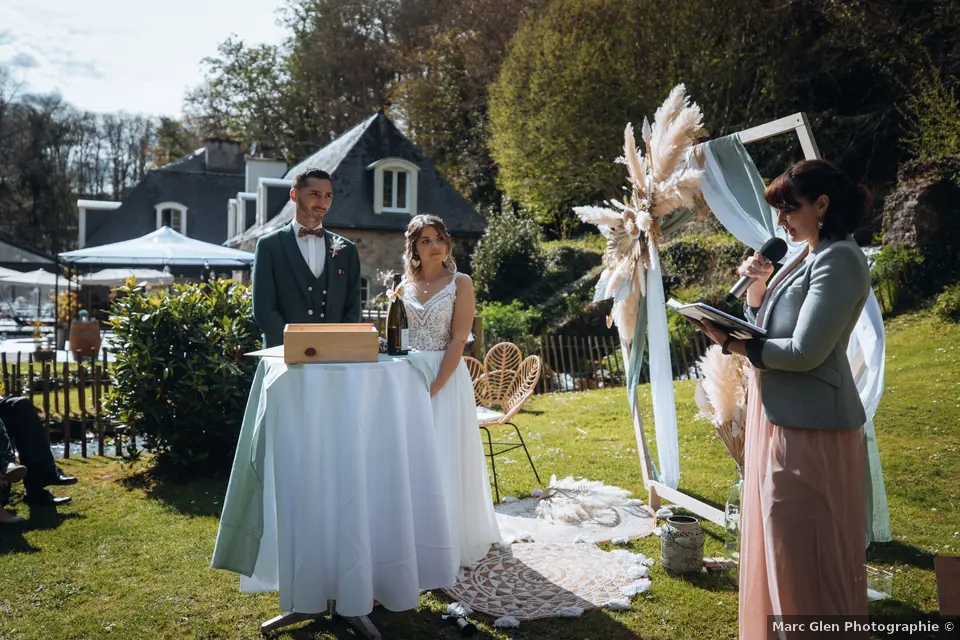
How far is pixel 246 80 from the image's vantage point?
35688mm

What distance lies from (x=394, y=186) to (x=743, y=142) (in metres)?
18.3

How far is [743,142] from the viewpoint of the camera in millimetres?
4805

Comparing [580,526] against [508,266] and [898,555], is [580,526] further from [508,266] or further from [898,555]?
[508,266]

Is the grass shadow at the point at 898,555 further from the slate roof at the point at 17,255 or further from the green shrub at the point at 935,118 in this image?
the slate roof at the point at 17,255

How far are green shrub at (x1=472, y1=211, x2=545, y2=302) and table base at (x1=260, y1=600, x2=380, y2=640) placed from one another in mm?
15317

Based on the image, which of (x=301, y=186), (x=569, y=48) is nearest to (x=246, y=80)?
(x=569, y=48)

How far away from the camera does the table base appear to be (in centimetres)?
359

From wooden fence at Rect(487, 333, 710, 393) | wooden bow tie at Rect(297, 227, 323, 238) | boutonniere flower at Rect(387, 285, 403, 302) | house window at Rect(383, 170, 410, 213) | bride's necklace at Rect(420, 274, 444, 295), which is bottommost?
wooden fence at Rect(487, 333, 710, 393)

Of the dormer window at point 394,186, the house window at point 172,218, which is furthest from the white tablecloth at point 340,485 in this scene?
the house window at point 172,218

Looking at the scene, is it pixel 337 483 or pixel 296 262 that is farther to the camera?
pixel 296 262

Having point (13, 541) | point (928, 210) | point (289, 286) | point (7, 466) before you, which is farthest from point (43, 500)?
point (928, 210)

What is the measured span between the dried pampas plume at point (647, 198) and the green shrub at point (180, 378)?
3.36m

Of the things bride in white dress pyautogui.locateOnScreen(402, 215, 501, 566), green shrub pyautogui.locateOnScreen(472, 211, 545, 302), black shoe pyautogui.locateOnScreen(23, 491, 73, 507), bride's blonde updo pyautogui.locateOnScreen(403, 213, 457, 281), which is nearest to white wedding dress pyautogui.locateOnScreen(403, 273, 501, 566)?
bride in white dress pyautogui.locateOnScreen(402, 215, 501, 566)

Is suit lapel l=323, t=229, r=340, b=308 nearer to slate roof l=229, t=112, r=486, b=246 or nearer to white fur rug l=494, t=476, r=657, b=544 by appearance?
white fur rug l=494, t=476, r=657, b=544
